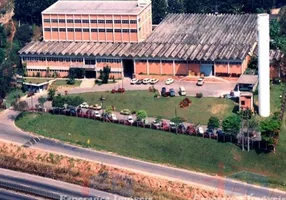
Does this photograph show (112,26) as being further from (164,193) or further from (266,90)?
(164,193)

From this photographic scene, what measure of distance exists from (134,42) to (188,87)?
17.4m

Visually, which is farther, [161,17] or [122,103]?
[161,17]

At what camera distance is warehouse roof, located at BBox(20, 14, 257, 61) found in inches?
5655

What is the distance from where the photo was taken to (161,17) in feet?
559

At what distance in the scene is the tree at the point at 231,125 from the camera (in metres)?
118

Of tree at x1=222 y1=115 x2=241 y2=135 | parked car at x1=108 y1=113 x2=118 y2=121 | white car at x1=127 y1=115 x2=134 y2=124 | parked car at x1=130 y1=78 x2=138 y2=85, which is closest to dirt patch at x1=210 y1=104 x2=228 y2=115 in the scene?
tree at x1=222 y1=115 x2=241 y2=135

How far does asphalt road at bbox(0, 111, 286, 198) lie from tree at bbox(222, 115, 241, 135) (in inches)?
346

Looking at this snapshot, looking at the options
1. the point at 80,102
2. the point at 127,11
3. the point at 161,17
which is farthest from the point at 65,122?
the point at 161,17

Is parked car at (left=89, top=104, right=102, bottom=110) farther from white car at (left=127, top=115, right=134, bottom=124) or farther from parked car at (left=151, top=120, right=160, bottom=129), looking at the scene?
parked car at (left=151, top=120, right=160, bottom=129)

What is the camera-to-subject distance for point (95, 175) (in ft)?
380

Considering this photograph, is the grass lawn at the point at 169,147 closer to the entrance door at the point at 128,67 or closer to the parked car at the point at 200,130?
the parked car at the point at 200,130

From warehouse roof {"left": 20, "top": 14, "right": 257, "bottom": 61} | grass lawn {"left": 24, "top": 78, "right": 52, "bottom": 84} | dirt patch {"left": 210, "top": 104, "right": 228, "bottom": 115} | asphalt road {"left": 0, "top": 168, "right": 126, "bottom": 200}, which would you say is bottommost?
asphalt road {"left": 0, "top": 168, "right": 126, "bottom": 200}

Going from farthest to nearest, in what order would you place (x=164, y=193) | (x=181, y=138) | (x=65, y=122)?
(x=65, y=122)
(x=181, y=138)
(x=164, y=193)

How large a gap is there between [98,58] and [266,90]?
36.6m
